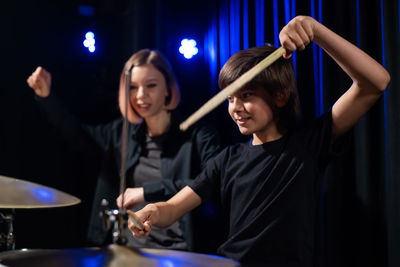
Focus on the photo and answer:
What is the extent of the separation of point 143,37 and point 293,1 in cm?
68

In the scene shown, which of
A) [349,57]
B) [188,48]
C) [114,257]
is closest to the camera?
[114,257]

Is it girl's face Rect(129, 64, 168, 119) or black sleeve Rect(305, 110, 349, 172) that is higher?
girl's face Rect(129, 64, 168, 119)

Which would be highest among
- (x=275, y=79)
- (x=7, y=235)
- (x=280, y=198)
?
(x=275, y=79)

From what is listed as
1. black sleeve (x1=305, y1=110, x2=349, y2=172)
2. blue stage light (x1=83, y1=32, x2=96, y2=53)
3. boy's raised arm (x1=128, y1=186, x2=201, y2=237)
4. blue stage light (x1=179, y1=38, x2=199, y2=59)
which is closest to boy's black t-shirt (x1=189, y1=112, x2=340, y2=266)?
black sleeve (x1=305, y1=110, x2=349, y2=172)

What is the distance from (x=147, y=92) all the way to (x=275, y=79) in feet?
2.06

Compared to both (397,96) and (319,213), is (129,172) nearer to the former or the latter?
(319,213)

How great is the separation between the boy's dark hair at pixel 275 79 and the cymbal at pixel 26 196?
0.46 meters

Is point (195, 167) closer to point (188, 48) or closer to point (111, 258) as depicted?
point (188, 48)

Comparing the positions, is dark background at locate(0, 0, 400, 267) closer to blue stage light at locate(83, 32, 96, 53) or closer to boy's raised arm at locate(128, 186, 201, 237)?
blue stage light at locate(83, 32, 96, 53)

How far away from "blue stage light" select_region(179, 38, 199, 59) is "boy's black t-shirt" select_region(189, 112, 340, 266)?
0.70m

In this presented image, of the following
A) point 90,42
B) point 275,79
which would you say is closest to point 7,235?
point 275,79

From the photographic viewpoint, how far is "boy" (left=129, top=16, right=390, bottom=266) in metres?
0.90

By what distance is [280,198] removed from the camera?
98 centimetres

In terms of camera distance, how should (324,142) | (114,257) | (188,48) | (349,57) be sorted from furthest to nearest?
(188,48), (324,142), (349,57), (114,257)
